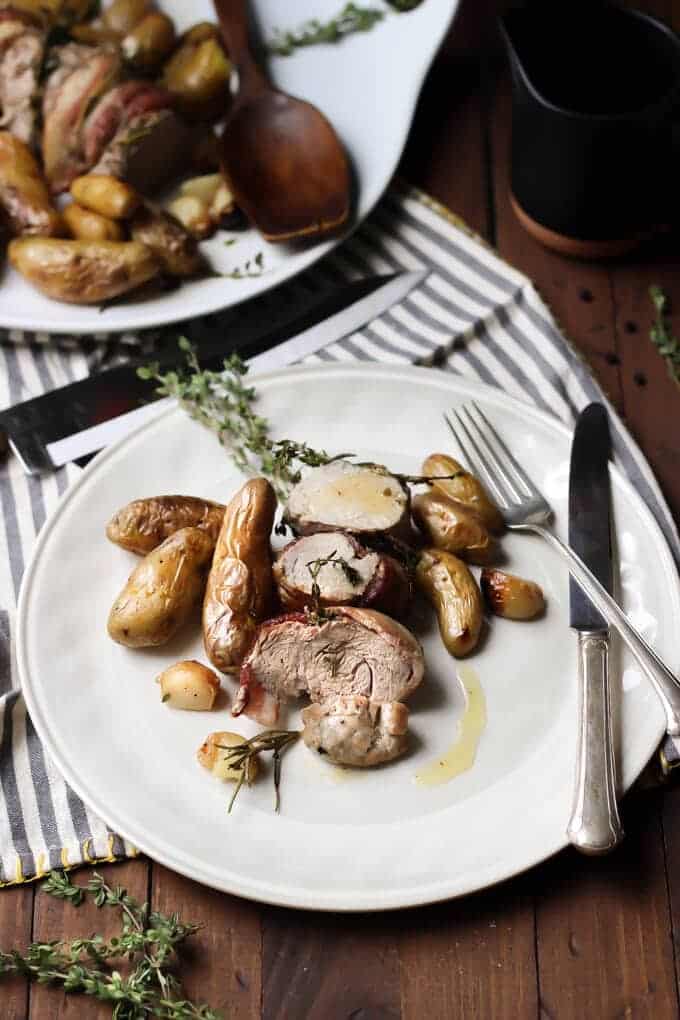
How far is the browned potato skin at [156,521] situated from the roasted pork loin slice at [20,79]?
2.41ft

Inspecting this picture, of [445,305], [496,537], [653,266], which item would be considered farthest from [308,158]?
→ [496,537]

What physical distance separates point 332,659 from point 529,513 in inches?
13.8

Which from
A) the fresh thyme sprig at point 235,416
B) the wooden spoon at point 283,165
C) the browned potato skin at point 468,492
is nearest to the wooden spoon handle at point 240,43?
the wooden spoon at point 283,165

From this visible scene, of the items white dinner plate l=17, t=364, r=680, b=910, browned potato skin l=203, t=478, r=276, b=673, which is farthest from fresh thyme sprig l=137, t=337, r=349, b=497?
browned potato skin l=203, t=478, r=276, b=673

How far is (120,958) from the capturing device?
128 cm

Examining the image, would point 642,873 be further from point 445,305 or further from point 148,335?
point 148,335

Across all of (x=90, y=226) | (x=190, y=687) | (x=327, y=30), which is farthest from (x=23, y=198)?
(x=190, y=687)

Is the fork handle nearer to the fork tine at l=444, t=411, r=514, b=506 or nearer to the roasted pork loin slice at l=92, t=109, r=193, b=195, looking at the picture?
the fork tine at l=444, t=411, r=514, b=506

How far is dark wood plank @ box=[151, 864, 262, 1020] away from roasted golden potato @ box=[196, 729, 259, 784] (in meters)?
0.14

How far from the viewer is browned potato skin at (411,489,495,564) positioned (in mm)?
1402

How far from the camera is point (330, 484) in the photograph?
1394 millimetres

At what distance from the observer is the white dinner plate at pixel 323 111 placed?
171 centimetres

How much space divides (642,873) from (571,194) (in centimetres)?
99

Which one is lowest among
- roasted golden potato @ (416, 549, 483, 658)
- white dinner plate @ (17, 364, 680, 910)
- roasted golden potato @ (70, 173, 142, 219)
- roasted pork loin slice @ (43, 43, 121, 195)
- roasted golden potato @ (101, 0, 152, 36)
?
white dinner plate @ (17, 364, 680, 910)
